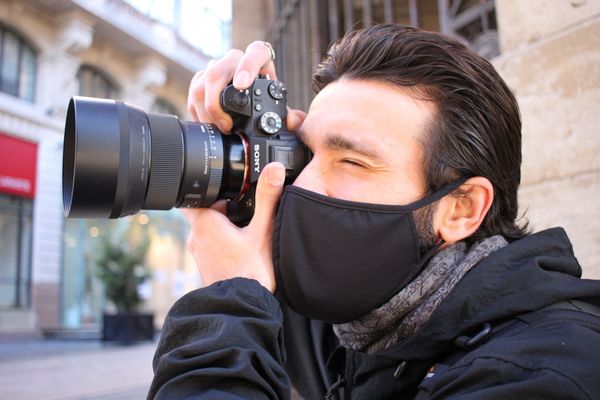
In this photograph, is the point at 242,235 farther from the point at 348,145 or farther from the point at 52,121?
the point at 52,121

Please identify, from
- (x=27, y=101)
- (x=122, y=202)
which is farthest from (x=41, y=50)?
(x=122, y=202)

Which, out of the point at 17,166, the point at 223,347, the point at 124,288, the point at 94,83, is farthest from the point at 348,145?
the point at 94,83

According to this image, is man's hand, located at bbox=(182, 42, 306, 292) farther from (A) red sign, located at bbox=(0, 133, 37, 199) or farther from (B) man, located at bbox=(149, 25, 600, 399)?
(A) red sign, located at bbox=(0, 133, 37, 199)

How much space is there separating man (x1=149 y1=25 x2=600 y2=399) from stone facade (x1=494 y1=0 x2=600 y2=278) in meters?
0.35

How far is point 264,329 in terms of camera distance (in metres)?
0.97

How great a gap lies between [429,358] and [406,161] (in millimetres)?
417

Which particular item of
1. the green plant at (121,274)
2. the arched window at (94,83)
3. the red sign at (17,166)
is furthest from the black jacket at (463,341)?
the arched window at (94,83)

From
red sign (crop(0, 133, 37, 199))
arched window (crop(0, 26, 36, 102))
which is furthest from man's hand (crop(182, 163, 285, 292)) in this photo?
arched window (crop(0, 26, 36, 102))

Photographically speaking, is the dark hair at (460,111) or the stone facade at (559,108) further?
the stone facade at (559,108)

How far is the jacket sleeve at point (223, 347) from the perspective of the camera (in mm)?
900

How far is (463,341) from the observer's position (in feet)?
3.13

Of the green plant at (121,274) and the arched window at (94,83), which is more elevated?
the arched window at (94,83)

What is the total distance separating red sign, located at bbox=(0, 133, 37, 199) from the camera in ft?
35.9

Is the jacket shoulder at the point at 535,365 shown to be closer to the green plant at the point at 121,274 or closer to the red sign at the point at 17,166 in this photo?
the green plant at the point at 121,274
